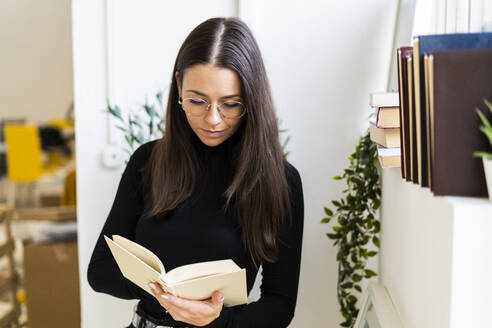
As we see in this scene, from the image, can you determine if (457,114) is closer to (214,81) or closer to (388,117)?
(388,117)

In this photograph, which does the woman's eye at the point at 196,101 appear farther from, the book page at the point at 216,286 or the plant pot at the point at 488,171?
the plant pot at the point at 488,171

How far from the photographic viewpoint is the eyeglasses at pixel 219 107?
133 cm

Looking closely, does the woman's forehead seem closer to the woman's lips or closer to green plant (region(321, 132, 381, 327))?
the woman's lips

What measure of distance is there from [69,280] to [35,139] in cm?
298

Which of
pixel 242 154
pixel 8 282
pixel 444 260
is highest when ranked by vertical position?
pixel 242 154

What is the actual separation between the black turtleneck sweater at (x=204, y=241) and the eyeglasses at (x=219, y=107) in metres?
0.18

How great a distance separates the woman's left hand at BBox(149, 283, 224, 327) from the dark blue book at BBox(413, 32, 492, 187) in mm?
562

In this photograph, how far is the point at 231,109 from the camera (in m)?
1.34

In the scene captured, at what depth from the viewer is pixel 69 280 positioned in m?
2.46

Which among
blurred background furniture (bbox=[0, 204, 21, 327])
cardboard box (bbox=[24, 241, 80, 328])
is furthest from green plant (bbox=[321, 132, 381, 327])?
blurred background furniture (bbox=[0, 204, 21, 327])

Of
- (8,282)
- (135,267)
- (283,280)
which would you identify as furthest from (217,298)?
(8,282)

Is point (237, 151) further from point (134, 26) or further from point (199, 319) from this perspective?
point (134, 26)

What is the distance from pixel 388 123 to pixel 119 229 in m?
0.83

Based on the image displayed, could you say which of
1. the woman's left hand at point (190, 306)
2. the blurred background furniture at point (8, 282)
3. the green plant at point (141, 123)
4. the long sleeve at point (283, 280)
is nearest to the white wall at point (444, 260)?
the long sleeve at point (283, 280)
